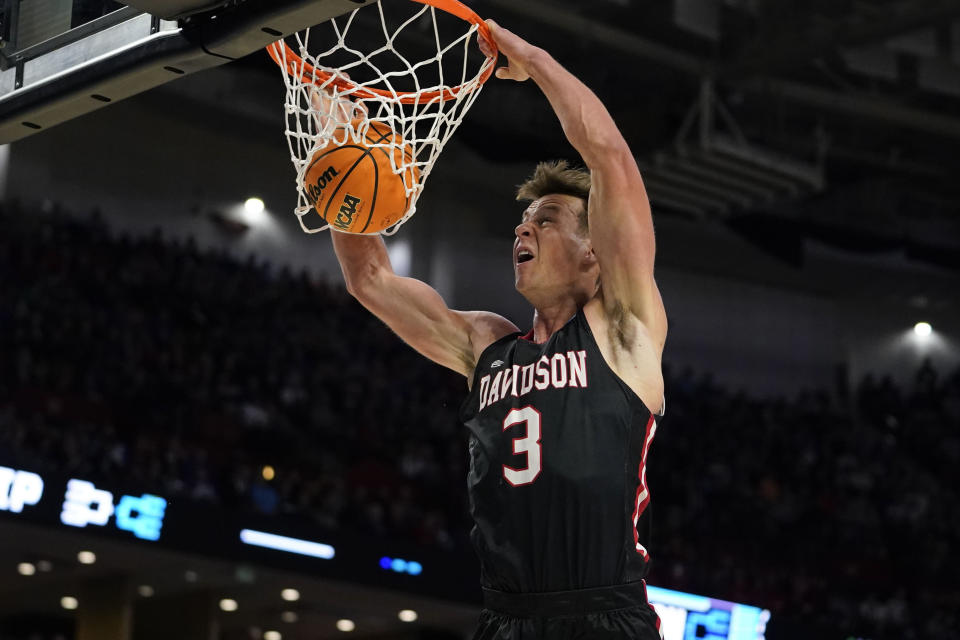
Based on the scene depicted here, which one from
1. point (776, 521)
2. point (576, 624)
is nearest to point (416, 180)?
point (576, 624)

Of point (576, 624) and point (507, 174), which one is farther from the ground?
point (507, 174)

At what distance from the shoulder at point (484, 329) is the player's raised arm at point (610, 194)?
0.43m

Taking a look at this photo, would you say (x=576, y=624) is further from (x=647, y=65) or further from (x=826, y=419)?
(x=826, y=419)

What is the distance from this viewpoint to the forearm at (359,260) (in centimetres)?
389

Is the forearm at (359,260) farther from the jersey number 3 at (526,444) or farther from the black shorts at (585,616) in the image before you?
the black shorts at (585,616)

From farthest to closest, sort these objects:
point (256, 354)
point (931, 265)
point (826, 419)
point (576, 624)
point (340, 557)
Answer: point (931, 265) < point (826, 419) < point (256, 354) < point (340, 557) < point (576, 624)

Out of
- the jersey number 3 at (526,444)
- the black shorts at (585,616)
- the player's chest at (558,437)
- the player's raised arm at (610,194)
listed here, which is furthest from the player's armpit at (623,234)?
the black shorts at (585,616)

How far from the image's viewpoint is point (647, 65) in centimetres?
1702

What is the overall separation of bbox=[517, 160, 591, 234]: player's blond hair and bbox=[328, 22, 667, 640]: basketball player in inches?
2.7

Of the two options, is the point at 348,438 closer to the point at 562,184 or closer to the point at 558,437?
the point at 562,184

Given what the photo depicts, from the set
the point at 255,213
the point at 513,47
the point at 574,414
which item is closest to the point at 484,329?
the point at 574,414

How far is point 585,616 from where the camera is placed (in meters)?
3.11

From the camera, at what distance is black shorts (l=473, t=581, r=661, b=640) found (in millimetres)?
3098

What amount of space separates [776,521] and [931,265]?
7535mm
